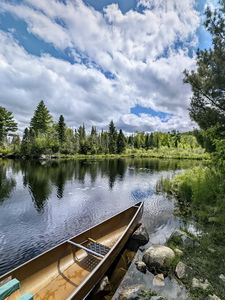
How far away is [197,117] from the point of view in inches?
531

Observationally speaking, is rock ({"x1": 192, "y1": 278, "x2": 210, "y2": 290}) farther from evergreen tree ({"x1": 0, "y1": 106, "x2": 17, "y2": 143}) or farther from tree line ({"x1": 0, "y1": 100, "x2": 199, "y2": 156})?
evergreen tree ({"x1": 0, "y1": 106, "x2": 17, "y2": 143})

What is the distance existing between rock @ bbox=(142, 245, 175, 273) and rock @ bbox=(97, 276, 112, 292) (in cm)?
152

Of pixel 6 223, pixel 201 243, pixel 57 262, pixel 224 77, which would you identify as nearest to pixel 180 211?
pixel 201 243

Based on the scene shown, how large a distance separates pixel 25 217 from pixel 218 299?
1054 centimetres

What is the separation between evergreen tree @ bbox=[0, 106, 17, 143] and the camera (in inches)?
1988

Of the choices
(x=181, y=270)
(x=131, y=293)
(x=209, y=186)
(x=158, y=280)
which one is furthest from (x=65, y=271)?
(x=209, y=186)

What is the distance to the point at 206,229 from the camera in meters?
9.57

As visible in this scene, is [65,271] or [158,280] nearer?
[158,280]

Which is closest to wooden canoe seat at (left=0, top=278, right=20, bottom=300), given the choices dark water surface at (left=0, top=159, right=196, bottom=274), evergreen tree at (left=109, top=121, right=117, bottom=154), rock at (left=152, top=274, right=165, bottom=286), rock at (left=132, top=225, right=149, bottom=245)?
dark water surface at (left=0, top=159, right=196, bottom=274)

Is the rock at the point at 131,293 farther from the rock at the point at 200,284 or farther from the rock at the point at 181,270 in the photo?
the rock at the point at 200,284

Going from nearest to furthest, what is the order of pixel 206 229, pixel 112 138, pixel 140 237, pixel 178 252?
pixel 178 252
pixel 140 237
pixel 206 229
pixel 112 138

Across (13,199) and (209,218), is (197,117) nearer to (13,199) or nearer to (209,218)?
(209,218)

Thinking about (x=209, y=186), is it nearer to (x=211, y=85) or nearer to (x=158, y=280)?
(x=211, y=85)

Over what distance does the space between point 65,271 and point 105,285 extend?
4.16 feet
